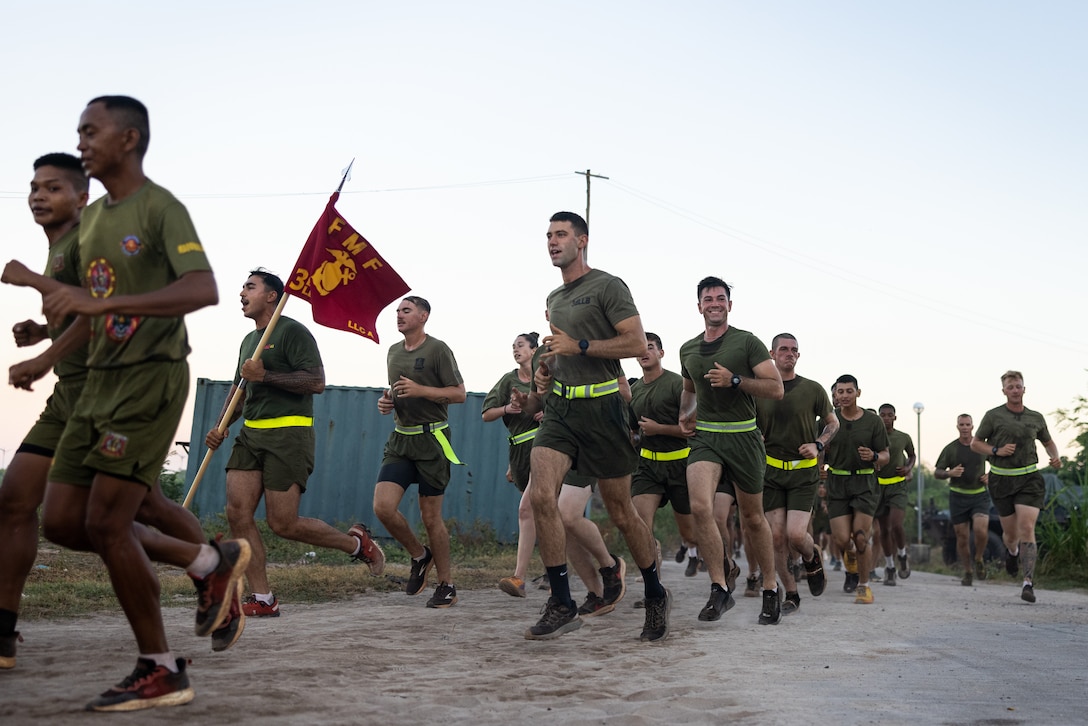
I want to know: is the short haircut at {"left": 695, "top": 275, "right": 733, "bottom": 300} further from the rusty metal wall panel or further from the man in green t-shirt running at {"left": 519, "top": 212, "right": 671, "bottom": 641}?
the rusty metal wall panel

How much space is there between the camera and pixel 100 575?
977 centimetres

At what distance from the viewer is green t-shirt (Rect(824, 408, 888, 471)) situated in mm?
11758

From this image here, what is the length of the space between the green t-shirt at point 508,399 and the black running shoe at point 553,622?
11.6 feet

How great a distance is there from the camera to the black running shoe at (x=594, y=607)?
7418 mm

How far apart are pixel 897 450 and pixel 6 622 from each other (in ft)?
40.0

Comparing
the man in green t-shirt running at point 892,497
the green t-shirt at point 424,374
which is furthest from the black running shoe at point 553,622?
the man in green t-shirt running at point 892,497

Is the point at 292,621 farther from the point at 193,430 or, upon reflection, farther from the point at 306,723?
the point at 193,430

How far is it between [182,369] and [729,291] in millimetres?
5146

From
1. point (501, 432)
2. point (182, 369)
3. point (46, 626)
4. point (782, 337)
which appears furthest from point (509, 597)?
point (501, 432)

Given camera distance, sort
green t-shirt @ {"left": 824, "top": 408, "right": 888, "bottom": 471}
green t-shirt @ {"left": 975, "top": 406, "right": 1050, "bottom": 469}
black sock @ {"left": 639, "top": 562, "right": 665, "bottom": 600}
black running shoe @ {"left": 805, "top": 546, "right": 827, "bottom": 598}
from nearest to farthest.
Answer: black sock @ {"left": 639, "top": 562, "right": 665, "bottom": 600} → black running shoe @ {"left": 805, "top": 546, "right": 827, "bottom": 598} → green t-shirt @ {"left": 824, "top": 408, "right": 888, "bottom": 471} → green t-shirt @ {"left": 975, "top": 406, "right": 1050, "bottom": 469}

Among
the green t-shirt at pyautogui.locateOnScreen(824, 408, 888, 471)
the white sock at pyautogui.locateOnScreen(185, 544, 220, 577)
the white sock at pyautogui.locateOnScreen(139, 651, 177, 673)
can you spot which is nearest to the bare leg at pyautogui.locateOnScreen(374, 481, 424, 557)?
the white sock at pyautogui.locateOnScreen(185, 544, 220, 577)

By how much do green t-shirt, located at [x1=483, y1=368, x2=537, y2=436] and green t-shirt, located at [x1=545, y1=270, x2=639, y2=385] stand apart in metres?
3.31

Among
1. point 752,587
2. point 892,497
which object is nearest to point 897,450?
point 892,497

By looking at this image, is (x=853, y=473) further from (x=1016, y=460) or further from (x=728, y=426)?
(x=728, y=426)
